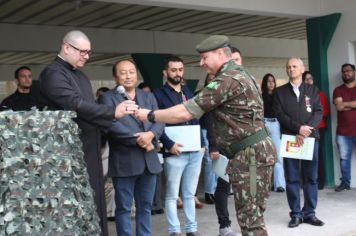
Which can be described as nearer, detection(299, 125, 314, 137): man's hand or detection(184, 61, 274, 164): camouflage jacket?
detection(184, 61, 274, 164): camouflage jacket

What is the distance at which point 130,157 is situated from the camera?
380 centimetres

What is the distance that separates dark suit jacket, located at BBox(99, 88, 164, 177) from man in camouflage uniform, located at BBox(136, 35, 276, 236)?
620 mm

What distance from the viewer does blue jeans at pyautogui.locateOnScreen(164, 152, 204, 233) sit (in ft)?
14.3

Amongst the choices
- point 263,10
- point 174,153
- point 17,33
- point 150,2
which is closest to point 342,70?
point 263,10

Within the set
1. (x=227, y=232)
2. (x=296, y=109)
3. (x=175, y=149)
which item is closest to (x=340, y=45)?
(x=296, y=109)

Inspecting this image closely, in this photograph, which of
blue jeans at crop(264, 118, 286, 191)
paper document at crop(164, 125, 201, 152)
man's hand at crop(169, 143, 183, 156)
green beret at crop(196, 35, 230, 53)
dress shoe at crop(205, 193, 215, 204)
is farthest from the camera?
blue jeans at crop(264, 118, 286, 191)

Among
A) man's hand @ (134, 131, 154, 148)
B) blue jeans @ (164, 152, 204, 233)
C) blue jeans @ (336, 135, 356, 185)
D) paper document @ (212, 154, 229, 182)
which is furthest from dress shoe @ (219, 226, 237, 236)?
blue jeans @ (336, 135, 356, 185)

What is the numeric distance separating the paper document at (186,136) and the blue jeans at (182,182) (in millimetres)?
72

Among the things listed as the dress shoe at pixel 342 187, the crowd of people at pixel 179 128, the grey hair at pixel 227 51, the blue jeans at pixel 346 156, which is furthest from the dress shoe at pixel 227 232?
the blue jeans at pixel 346 156

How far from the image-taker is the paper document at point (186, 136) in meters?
4.36

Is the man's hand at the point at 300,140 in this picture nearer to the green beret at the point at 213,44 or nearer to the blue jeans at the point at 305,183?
the blue jeans at the point at 305,183

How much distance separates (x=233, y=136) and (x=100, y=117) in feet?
2.92

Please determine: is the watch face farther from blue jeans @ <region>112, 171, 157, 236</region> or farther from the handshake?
blue jeans @ <region>112, 171, 157, 236</region>

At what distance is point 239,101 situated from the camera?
3.07 m
